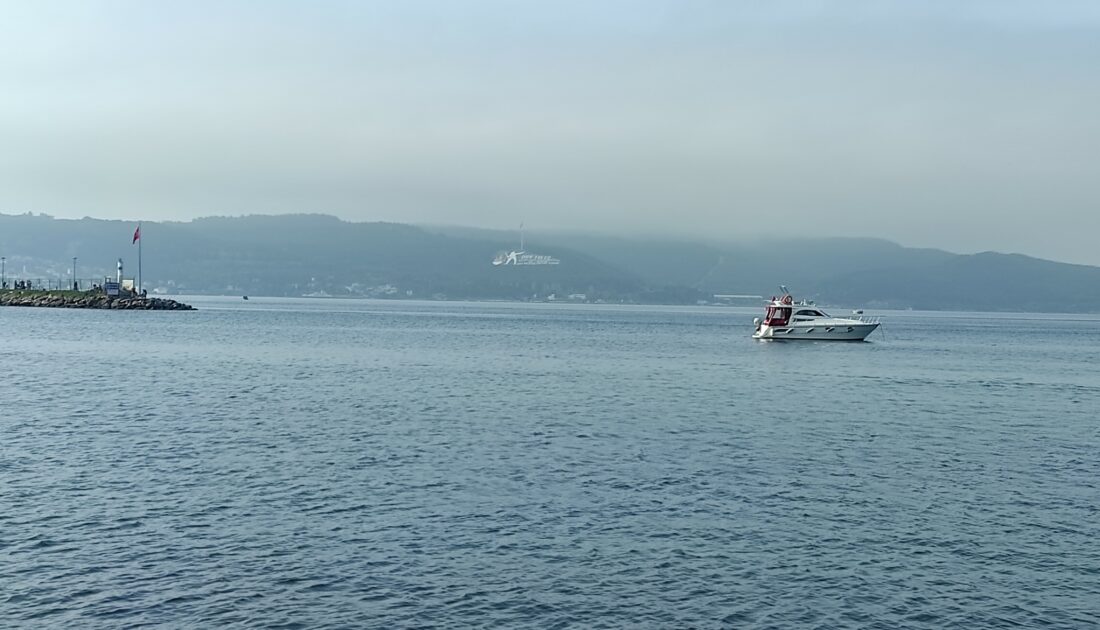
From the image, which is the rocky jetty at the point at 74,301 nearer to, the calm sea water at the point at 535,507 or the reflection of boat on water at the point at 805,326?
the reflection of boat on water at the point at 805,326

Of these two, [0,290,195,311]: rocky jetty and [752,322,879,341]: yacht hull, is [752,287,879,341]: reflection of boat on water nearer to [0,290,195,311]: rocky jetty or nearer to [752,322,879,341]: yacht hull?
[752,322,879,341]: yacht hull

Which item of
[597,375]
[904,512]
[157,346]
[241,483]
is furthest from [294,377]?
[904,512]

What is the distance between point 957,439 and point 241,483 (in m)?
28.1

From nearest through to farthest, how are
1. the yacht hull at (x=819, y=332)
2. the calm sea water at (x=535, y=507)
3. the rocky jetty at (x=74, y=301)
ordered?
the calm sea water at (x=535, y=507), the yacht hull at (x=819, y=332), the rocky jetty at (x=74, y=301)

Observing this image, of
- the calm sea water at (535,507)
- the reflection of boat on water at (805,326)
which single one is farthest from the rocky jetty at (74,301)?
the calm sea water at (535,507)

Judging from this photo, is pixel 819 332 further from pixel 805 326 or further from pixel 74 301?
pixel 74 301

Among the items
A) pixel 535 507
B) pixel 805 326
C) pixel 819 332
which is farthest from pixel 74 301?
pixel 535 507

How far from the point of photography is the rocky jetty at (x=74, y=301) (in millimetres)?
164125

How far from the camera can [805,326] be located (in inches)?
4793

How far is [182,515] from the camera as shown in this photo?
83.4ft

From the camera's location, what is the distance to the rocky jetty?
164125 millimetres

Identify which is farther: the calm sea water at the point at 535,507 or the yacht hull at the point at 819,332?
the yacht hull at the point at 819,332

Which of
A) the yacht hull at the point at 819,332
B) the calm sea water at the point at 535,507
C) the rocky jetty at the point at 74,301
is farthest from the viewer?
the rocky jetty at the point at 74,301

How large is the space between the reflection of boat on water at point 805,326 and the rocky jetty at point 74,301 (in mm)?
99567
